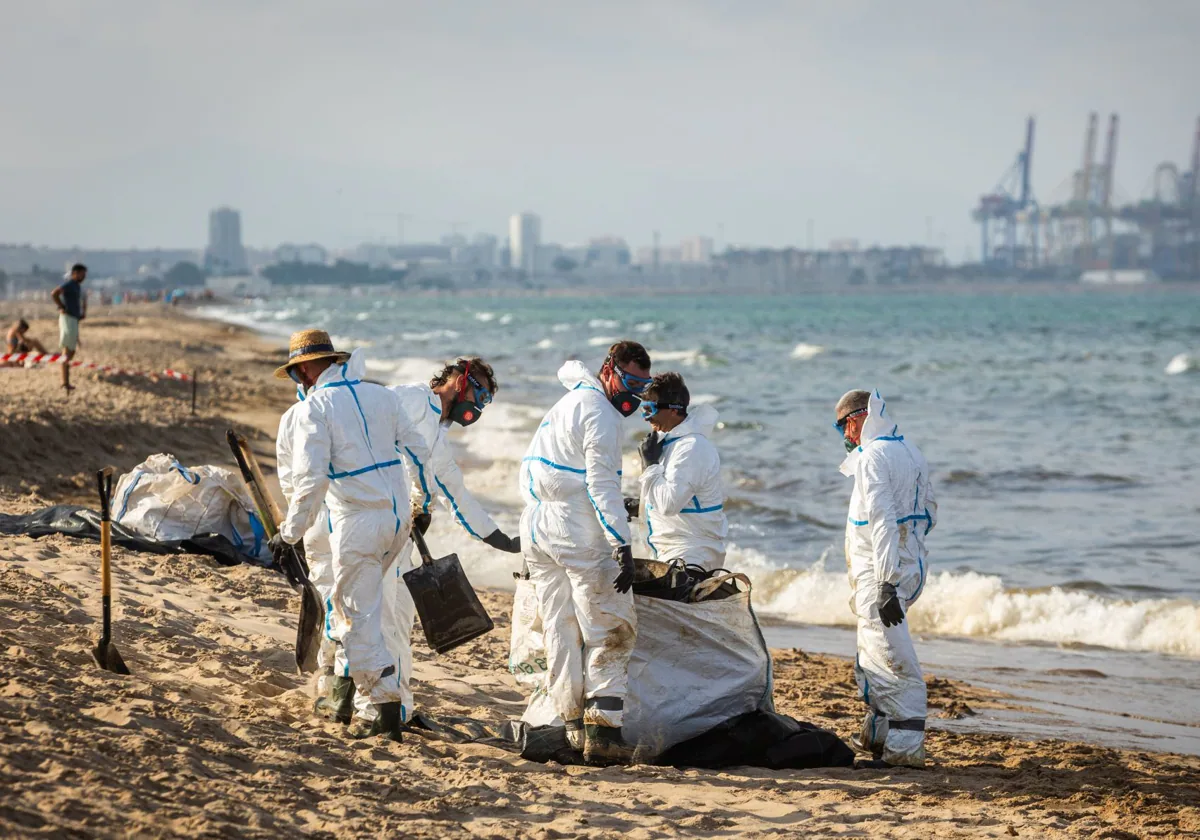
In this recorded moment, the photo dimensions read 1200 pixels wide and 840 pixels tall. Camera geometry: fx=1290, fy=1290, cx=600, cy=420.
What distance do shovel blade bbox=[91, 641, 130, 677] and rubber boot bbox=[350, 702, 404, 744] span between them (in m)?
1.12

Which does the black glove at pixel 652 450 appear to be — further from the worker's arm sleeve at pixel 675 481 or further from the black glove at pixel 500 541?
the black glove at pixel 500 541

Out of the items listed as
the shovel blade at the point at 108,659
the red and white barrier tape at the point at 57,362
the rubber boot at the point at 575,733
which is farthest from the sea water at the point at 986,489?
the red and white barrier tape at the point at 57,362

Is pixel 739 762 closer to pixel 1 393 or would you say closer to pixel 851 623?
pixel 851 623

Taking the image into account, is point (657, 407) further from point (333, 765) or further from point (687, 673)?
point (333, 765)

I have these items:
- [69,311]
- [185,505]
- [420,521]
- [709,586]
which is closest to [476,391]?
[420,521]

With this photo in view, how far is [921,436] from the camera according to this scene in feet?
74.4

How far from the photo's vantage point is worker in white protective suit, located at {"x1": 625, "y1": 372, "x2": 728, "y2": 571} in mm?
6375

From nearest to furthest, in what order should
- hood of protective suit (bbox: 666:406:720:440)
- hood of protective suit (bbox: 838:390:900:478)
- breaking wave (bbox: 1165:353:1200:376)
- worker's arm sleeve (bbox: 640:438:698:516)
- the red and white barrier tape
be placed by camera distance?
hood of protective suit (bbox: 838:390:900:478) < worker's arm sleeve (bbox: 640:438:698:516) < hood of protective suit (bbox: 666:406:720:440) < the red and white barrier tape < breaking wave (bbox: 1165:353:1200:376)

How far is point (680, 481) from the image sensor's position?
636 centimetres

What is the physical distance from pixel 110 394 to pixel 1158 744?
13736 mm

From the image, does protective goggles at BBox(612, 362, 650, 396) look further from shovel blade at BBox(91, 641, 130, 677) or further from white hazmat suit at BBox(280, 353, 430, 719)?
shovel blade at BBox(91, 641, 130, 677)

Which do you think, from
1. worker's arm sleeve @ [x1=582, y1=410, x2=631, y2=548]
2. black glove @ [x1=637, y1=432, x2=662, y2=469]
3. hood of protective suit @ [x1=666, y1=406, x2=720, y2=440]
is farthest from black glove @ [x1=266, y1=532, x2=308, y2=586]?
hood of protective suit @ [x1=666, y1=406, x2=720, y2=440]

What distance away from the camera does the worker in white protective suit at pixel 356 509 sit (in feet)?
18.5

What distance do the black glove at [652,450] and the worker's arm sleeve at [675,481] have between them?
9cm
